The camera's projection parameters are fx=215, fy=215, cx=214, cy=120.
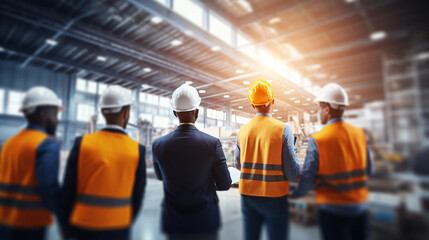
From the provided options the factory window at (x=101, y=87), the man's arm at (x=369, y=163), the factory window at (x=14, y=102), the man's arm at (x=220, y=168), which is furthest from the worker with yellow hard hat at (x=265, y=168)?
the factory window at (x=14, y=102)

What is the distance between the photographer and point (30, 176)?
158cm

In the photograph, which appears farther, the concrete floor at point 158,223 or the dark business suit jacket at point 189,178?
the dark business suit jacket at point 189,178

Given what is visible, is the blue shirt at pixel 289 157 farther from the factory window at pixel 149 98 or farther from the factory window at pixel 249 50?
→ the factory window at pixel 149 98

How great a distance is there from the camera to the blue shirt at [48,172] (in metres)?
1.54

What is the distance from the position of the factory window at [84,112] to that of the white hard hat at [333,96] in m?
1.86

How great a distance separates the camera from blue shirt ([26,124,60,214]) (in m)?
1.54

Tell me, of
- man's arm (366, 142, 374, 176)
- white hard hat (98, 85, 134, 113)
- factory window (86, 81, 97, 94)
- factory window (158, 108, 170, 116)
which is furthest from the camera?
factory window (158, 108, 170, 116)

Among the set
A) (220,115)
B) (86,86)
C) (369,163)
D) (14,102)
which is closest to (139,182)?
(86,86)

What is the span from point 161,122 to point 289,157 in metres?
1.43

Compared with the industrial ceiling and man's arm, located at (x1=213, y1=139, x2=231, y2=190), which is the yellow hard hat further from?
man's arm, located at (x1=213, y1=139, x2=231, y2=190)

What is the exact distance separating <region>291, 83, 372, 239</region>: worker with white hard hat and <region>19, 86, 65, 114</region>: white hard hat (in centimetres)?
207

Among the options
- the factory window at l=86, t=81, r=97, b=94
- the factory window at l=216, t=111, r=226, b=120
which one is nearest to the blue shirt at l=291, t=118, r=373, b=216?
the factory window at l=216, t=111, r=226, b=120

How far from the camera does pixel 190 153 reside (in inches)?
77.7

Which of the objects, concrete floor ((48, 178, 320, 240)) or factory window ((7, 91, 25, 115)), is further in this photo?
concrete floor ((48, 178, 320, 240))
